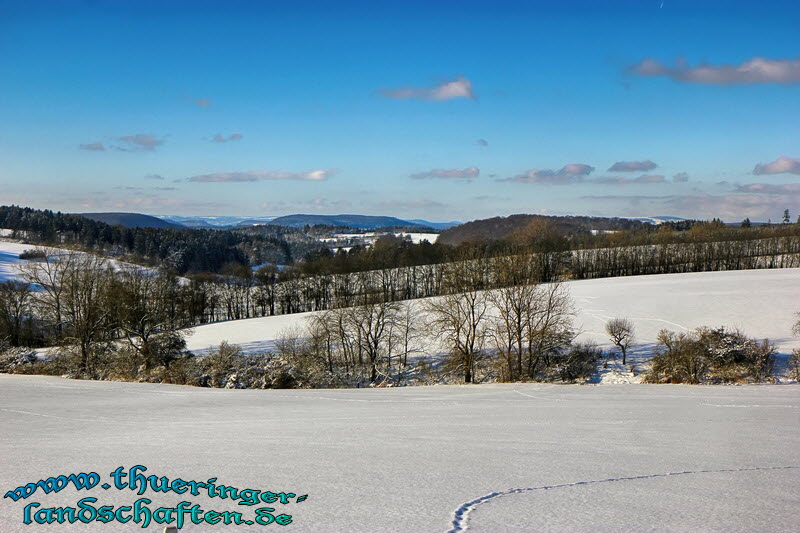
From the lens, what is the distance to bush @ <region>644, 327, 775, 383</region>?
28.4 meters

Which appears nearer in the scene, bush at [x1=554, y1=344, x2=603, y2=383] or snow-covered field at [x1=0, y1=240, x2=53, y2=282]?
bush at [x1=554, y1=344, x2=603, y2=383]

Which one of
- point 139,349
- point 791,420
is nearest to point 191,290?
point 139,349

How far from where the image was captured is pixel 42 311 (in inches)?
1259

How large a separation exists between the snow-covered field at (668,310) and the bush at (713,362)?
2.63 meters

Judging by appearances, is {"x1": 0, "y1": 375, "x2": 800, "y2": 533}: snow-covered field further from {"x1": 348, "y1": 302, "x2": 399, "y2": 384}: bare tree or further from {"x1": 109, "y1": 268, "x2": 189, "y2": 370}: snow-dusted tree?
{"x1": 348, "y1": 302, "x2": 399, "y2": 384}: bare tree

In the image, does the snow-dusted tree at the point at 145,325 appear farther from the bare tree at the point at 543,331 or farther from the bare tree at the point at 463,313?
the bare tree at the point at 543,331

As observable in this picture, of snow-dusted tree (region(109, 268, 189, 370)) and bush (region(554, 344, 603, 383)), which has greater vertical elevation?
snow-dusted tree (region(109, 268, 189, 370))

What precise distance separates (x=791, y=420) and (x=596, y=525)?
7866mm

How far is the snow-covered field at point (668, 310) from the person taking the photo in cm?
→ 4488

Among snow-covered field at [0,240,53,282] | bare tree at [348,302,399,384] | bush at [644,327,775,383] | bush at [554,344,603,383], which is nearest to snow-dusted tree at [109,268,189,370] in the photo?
bare tree at [348,302,399,384]

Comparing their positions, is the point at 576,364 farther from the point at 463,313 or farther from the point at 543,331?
the point at 463,313

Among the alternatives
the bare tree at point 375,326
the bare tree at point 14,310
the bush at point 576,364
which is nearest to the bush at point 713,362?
the bush at point 576,364

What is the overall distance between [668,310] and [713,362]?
2847 centimetres

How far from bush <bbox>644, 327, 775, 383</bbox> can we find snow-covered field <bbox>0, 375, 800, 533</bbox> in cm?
1726
